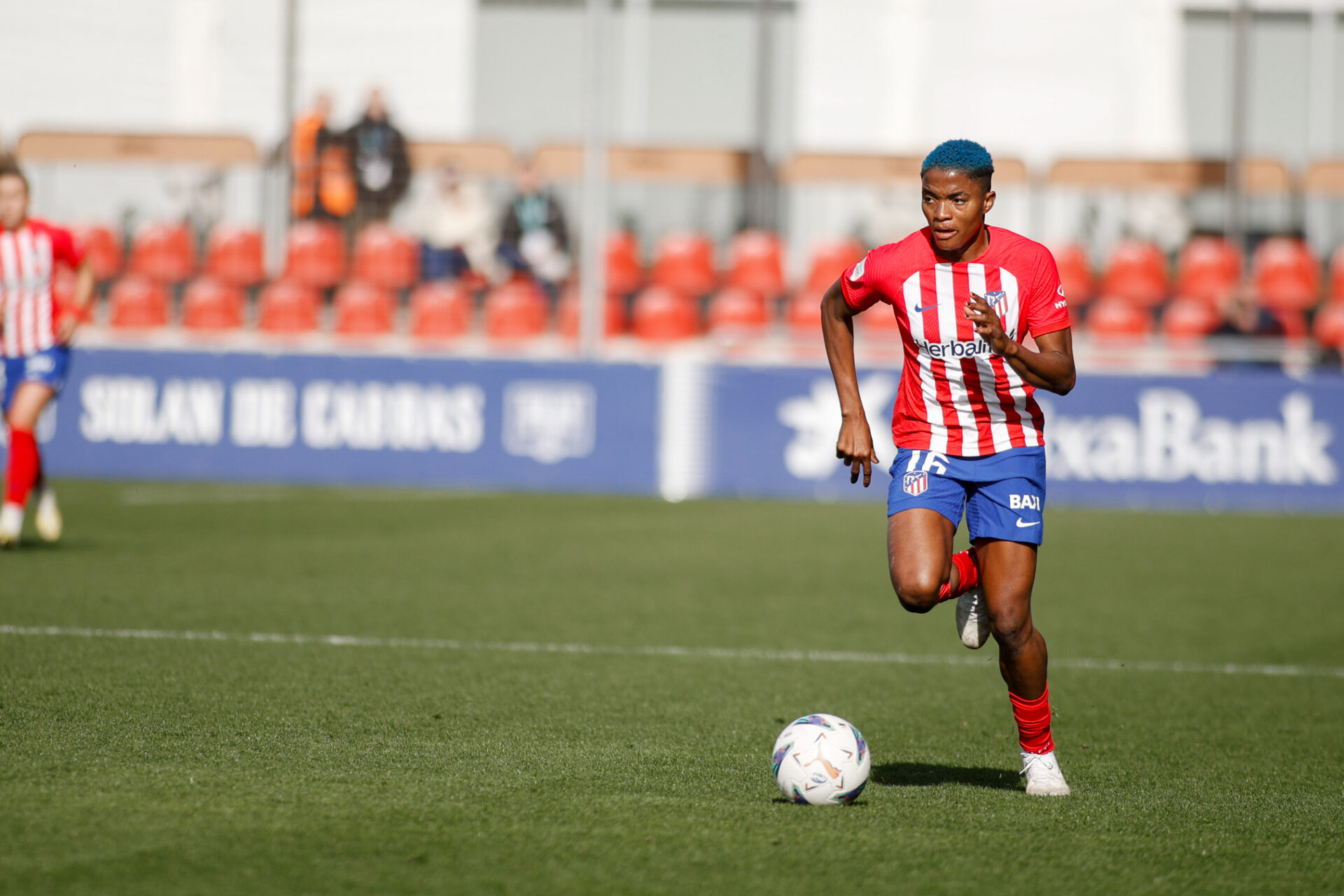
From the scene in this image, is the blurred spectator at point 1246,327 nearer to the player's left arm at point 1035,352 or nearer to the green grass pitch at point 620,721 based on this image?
the green grass pitch at point 620,721

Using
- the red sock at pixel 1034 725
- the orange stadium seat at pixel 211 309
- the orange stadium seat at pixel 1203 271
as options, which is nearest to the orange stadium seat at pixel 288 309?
the orange stadium seat at pixel 211 309

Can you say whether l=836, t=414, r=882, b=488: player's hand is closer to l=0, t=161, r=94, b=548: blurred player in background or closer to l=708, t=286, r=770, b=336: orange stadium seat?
l=0, t=161, r=94, b=548: blurred player in background

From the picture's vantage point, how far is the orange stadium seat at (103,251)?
16938 mm

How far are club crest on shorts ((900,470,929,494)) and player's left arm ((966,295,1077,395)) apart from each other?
416 mm

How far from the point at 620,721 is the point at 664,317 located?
440 inches

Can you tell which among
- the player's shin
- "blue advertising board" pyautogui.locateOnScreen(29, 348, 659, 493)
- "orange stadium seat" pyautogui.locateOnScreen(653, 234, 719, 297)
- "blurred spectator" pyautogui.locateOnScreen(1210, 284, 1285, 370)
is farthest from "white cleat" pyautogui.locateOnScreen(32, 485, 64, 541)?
"blurred spectator" pyautogui.locateOnScreen(1210, 284, 1285, 370)

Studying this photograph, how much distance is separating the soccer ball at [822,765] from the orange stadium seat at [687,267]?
12.9 meters

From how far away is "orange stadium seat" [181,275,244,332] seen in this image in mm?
16234

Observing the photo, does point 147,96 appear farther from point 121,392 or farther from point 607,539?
point 607,539

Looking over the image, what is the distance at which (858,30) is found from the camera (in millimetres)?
21203

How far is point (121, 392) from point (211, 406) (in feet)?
2.70

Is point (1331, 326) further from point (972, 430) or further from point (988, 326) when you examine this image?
point (988, 326)

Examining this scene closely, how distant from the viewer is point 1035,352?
4160 mm

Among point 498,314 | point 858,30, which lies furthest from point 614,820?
point 858,30
